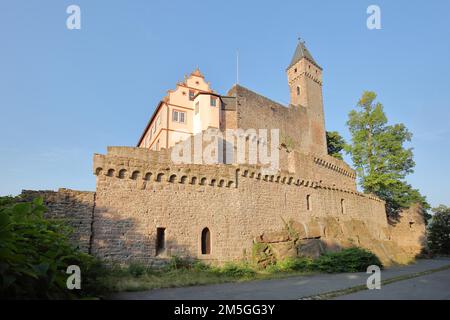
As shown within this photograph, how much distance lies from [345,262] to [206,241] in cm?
734

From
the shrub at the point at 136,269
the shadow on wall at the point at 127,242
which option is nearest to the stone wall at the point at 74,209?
the shadow on wall at the point at 127,242

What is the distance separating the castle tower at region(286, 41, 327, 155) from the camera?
128 ft

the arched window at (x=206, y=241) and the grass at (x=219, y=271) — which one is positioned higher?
the arched window at (x=206, y=241)

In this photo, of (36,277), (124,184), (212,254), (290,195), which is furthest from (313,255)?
(36,277)

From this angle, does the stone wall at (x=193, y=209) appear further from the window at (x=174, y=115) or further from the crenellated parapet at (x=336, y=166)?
the window at (x=174, y=115)

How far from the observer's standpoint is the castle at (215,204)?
47.9 feet

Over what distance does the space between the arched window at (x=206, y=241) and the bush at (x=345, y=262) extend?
18.3ft

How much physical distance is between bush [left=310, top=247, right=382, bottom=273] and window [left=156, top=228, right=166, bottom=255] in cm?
786

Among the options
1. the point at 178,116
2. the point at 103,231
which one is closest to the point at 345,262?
the point at 103,231

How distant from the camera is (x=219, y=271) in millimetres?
15594

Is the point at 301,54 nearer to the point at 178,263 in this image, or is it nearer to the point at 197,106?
the point at 197,106
